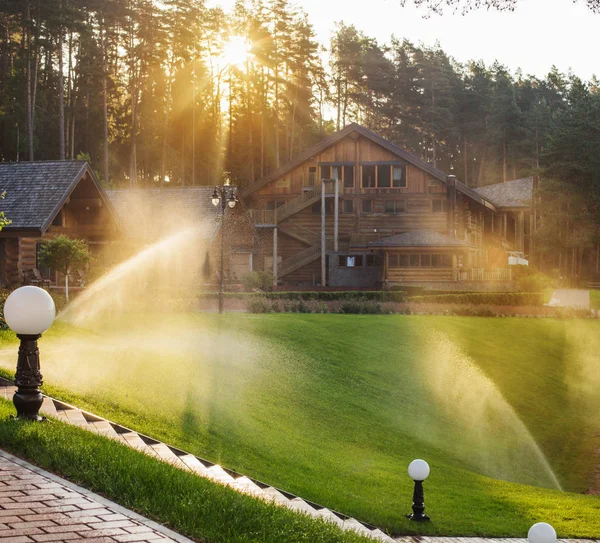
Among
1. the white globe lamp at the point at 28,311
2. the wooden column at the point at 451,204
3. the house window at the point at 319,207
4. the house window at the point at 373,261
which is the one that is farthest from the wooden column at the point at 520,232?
the white globe lamp at the point at 28,311

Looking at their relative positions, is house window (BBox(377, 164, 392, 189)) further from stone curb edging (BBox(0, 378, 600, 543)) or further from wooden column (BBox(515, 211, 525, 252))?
stone curb edging (BBox(0, 378, 600, 543))

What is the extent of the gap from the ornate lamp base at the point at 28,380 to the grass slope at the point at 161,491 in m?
0.32

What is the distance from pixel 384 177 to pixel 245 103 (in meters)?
30.4

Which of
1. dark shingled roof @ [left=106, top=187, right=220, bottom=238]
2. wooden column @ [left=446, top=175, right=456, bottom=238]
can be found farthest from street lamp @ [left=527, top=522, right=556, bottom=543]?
wooden column @ [left=446, top=175, right=456, bottom=238]

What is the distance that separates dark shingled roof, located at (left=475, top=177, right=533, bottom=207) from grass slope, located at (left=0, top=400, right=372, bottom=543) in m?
69.9

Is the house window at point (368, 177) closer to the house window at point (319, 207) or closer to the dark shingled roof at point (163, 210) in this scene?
the house window at point (319, 207)

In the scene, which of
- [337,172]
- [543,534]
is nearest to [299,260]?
[337,172]

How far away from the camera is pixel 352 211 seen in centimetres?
5694

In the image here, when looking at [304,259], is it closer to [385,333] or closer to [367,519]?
[385,333]

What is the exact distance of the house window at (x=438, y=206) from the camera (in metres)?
56.2

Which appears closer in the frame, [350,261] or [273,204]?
[350,261]

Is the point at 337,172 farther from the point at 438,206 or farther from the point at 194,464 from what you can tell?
the point at 194,464

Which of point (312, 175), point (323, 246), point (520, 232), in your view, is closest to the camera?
point (323, 246)

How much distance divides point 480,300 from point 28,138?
1522 inches
